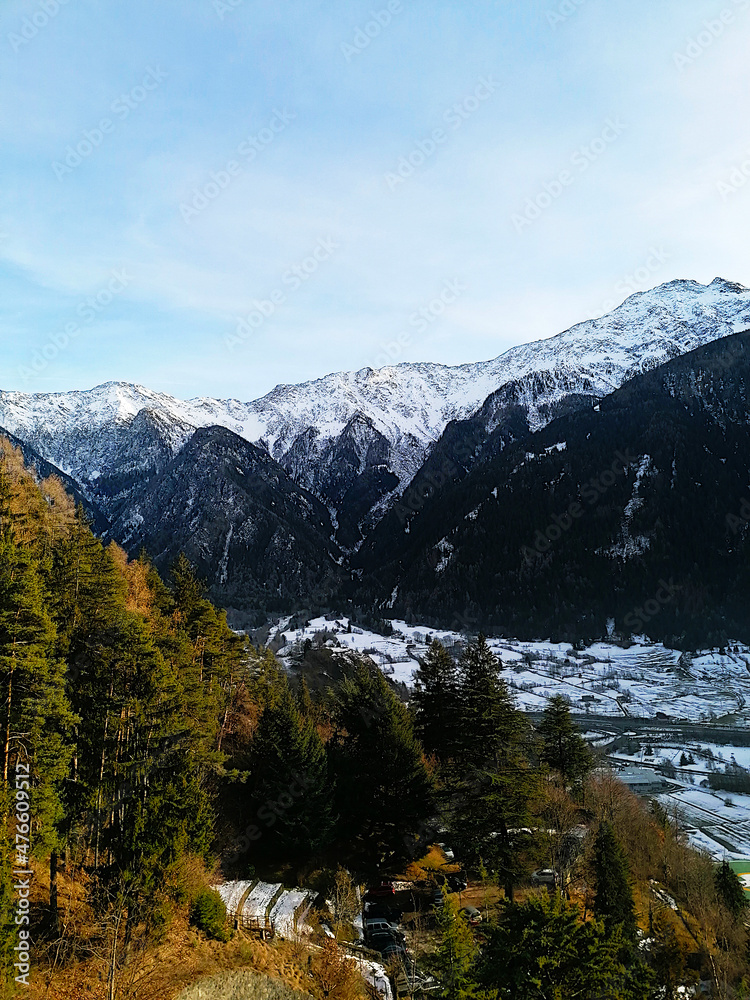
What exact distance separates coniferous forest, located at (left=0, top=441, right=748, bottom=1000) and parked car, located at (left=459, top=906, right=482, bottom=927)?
1085mm

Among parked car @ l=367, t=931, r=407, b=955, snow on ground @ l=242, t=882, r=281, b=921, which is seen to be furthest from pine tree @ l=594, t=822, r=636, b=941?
snow on ground @ l=242, t=882, r=281, b=921

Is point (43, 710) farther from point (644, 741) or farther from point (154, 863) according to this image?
point (644, 741)

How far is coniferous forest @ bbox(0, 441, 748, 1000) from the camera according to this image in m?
21.0

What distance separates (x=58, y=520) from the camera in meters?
45.1

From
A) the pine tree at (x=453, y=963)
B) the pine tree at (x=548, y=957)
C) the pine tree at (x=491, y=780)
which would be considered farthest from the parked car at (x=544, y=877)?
the pine tree at (x=548, y=957)

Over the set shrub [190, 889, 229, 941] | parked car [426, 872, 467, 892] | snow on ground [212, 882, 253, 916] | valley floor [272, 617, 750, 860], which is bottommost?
valley floor [272, 617, 750, 860]

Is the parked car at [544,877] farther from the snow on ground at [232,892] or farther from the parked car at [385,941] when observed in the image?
the snow on ground at [232,892]

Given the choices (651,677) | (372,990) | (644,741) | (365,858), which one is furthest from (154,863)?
(651,677)

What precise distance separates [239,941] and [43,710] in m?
14.5

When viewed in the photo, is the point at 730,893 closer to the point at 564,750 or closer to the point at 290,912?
the point at 564,750

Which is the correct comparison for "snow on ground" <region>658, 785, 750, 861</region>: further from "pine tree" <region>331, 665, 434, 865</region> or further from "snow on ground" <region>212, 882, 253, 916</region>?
"snow on ground" <region>212, 882, 253, 916</region>

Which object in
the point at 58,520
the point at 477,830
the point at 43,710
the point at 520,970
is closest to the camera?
the point at 520,970

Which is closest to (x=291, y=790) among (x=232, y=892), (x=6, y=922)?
(x=232, y=892)

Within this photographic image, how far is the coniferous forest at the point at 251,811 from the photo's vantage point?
21.0 meters
